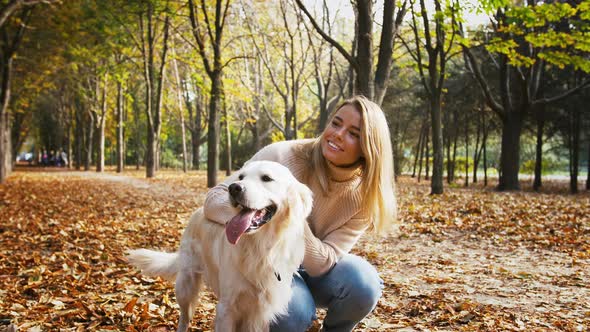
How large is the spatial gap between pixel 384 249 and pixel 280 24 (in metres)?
14.8

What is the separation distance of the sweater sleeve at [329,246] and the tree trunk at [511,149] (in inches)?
555

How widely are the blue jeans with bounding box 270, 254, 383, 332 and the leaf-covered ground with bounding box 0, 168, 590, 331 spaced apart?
0.62m

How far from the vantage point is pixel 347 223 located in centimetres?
271

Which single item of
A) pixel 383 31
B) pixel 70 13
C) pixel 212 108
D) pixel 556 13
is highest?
pixel 70 13

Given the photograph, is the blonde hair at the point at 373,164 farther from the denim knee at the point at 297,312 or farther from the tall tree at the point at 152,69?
the tall tree at the point at 152,69

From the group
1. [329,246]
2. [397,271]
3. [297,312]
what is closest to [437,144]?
[397,271]

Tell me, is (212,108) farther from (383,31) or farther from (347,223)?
(347,223)

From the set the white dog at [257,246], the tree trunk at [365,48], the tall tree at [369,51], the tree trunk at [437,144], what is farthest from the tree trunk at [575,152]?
the white dog at [257,246]

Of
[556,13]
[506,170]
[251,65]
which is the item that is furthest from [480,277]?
[251,65]

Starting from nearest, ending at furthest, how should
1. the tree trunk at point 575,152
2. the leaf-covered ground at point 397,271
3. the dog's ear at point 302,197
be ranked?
the dog's ear at point 302,197
the leaf-covered ground at point 397,271
the tree trunk at point 575,152

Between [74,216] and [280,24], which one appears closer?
[74,216]

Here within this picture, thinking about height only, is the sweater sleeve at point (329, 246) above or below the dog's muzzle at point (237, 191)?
below

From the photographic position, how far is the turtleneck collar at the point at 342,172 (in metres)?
2.61

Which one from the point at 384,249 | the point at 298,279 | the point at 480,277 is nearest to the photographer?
the point at 298,279
